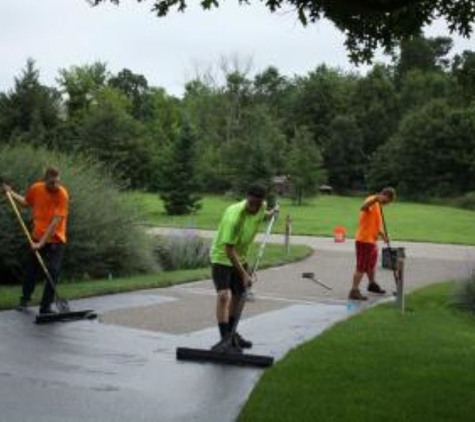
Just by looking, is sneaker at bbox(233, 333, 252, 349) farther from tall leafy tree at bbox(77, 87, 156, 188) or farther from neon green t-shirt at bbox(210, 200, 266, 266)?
tall leafy tree at bbox(77, 87, 156, 188)

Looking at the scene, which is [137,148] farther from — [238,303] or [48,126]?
[238,303]

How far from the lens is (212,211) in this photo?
50031 millimetres

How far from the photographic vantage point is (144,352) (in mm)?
10023

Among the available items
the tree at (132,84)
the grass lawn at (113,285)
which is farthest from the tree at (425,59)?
the grass lawn at (113,285)

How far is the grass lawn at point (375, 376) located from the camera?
722cm

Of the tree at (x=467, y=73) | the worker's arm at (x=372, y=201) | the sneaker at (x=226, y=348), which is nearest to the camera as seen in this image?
the tree at (x=467, y=73)

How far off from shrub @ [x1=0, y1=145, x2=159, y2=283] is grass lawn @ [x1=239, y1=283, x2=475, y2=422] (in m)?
5.98

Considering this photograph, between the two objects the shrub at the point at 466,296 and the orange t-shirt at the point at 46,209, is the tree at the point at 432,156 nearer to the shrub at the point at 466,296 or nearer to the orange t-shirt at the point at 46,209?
the shrub at the point at 466,296

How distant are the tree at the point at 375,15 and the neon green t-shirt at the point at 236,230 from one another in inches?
109

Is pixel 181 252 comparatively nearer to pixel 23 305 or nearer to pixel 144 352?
pixel 23 305

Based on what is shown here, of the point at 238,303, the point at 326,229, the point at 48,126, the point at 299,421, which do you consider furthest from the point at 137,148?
the point at 299,421

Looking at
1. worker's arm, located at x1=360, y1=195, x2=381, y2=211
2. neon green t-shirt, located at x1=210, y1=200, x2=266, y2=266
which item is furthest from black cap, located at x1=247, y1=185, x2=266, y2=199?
worker's arm, located at x1=360, y1=195, x2=381, y2=211

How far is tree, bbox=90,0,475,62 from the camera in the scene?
6395 millimetres

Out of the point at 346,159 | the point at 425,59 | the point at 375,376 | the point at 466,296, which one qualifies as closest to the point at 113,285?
the point at 466,296
